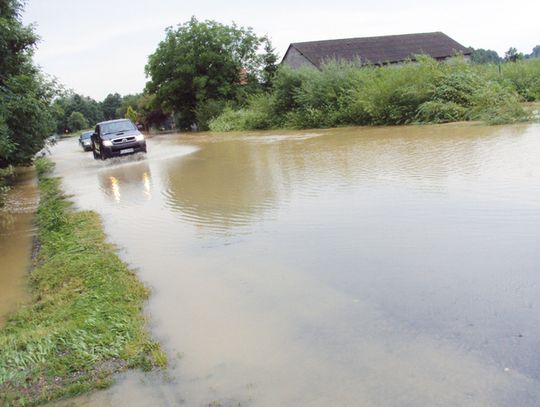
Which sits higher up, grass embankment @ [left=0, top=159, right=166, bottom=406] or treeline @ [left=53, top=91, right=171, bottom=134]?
treeline @ [left=53, top=91, right=171, bottom=134]

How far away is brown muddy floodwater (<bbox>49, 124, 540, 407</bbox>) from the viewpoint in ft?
12.3

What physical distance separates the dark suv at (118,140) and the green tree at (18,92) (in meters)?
2.29

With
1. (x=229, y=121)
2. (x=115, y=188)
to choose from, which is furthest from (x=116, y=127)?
(x=229, y=121)

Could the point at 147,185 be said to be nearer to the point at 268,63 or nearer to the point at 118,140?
the point at 118,140

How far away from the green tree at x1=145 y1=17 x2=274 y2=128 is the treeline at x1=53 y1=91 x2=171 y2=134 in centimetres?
420

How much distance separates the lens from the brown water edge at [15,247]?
268 inches

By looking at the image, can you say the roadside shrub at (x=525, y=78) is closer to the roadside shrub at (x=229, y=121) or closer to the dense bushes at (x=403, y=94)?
the dense bushes at (x=403, y=94)

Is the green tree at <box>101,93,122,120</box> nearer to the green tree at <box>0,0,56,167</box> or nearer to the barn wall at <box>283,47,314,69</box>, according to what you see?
the barn wall at <box>283,47,314,69</box>

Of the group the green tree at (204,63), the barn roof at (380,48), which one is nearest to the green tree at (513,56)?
the barn roof at (380,48)

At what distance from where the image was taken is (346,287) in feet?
17.9

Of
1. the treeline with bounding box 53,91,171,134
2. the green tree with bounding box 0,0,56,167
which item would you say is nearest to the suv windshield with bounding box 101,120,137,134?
the green tree with bounding box 0,0,56,167

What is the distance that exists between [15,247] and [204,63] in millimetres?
40355

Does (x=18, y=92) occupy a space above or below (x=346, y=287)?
above

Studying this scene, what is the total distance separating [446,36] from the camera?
175ft
